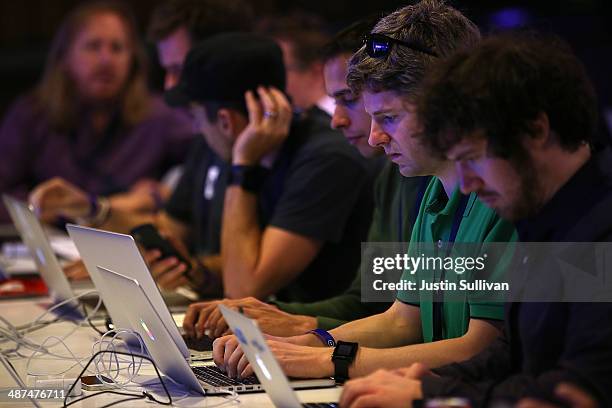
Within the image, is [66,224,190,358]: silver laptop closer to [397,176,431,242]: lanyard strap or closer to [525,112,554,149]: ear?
[397,176,431,242]: lanyard strap

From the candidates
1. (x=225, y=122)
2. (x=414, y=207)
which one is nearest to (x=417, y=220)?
(x=414, y=207)

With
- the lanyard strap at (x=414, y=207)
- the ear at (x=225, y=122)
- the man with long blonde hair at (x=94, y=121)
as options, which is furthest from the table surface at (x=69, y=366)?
the man with long blonde hair at (x=94, y=121)

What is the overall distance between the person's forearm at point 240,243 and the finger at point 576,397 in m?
1.33

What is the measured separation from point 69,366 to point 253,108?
0.90 metres

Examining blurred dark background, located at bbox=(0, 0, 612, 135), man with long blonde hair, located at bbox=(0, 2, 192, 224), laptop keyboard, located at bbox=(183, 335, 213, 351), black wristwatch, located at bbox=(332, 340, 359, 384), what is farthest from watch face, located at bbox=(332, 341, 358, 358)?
man with long blonde hair, located at bbox=(0, 2, 192, 224)

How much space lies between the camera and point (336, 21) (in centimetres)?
473

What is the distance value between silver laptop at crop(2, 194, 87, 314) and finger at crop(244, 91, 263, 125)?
0.60 metres

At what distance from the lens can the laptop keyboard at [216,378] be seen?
5.60 feet

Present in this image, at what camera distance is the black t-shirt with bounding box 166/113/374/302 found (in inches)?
97.6

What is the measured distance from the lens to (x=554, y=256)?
54.3 inches

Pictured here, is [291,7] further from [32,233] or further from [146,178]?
[32,233]

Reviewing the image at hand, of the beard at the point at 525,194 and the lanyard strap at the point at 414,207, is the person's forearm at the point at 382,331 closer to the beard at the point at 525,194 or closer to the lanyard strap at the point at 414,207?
the lanyard strap at the point at 414,207

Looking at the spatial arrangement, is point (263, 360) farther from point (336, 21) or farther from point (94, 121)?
point (336, 21)

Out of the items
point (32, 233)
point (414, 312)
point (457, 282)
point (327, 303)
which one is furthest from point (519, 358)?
point (32, 233)
